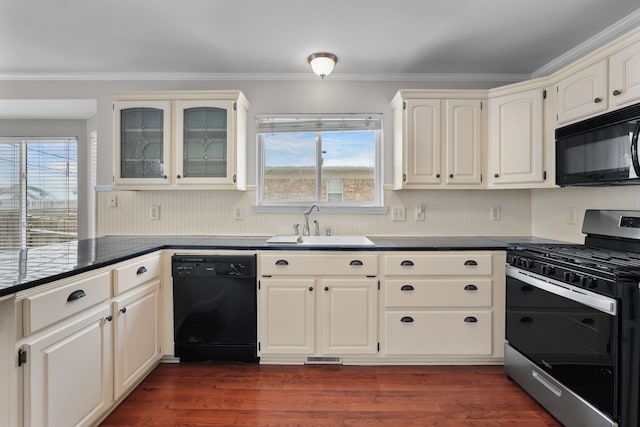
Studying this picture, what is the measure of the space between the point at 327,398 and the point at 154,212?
2142 mm

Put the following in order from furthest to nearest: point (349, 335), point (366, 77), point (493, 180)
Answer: point (366, 77) → point (493, 180) → point (349, 335)

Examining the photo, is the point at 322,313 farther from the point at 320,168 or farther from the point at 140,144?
the point at 140,144

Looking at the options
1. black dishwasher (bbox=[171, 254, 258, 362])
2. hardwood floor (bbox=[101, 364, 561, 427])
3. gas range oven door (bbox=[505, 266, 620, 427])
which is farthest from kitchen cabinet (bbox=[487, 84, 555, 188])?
black dishwasher (bbox=[171, 254, 258, 362])

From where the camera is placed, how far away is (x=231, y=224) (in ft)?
10.0

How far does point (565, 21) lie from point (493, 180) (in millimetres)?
1114

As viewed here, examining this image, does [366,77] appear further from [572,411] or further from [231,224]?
[572,411]

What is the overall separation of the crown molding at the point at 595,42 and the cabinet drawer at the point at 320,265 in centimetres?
216

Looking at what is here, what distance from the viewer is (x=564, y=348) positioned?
5.71 ft

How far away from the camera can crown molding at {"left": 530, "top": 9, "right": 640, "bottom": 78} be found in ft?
7.07

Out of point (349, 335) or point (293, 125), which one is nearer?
point (349, 335)

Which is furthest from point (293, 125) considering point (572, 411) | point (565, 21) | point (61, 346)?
point (572, 411)

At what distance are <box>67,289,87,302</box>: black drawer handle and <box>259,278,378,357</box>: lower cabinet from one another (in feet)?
3.56

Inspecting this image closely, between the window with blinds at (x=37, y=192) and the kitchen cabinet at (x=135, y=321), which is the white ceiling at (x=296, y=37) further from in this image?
the kitchen cabinet at (x=135, y=321)

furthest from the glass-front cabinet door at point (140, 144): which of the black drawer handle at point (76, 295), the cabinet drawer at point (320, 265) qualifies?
the black drawer handle at point (76, 295)
